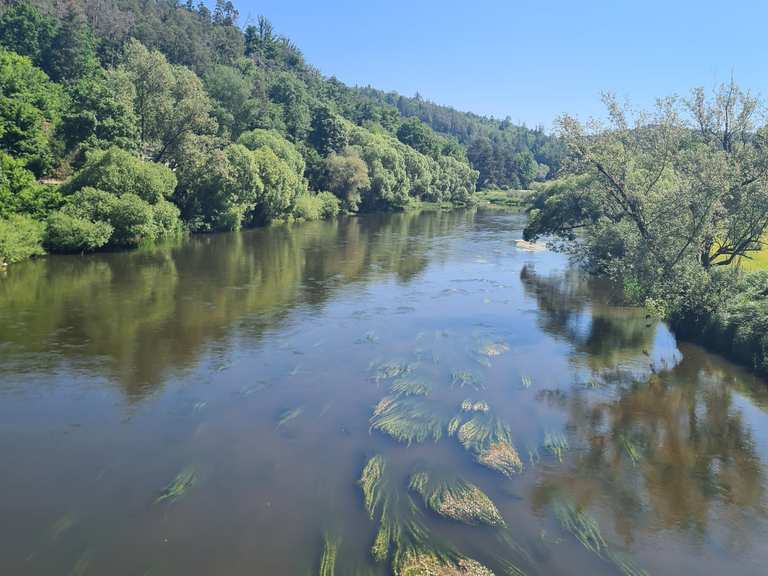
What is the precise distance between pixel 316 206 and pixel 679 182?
58.0 metres

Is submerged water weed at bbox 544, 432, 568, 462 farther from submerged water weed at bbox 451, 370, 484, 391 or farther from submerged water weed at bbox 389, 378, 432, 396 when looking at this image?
submerged water weed at bbox 389, 378, 432, 396

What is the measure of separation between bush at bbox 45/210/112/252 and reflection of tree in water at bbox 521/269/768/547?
3604 cm

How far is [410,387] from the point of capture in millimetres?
20719

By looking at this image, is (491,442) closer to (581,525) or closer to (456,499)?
(456,499)

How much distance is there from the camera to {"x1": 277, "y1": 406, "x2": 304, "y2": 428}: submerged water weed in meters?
17.6

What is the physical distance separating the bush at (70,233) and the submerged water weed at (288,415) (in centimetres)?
3220

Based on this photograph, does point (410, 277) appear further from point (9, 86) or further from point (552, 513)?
point (9, 86)

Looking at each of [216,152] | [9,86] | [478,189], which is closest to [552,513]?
[216,152]

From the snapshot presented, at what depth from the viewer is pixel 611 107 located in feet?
97.1

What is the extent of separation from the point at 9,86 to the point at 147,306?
4353 cm

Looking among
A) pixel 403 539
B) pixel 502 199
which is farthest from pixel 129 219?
pixel 502 199

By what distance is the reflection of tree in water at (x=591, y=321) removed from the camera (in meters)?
26.3

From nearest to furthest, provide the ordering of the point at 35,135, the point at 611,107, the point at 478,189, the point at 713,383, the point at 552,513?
the point at 552,513, the point at 713,383, the point at 611,107, the point at 35,135, the point at 478,189

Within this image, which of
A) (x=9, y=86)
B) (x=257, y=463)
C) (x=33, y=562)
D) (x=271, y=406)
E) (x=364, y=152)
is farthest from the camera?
(x=364, y=152)
